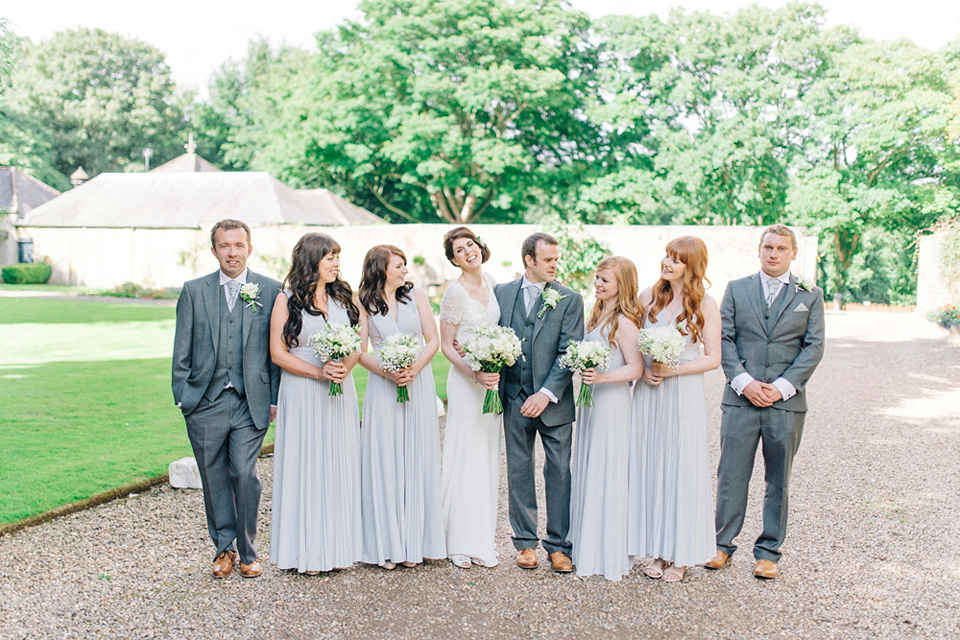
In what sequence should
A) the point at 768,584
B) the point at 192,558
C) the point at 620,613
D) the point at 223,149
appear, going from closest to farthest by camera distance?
the point at 620,613
the point at 768,584
the point at 192,558
the point at 223,149

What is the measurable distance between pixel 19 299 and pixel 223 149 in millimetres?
29021

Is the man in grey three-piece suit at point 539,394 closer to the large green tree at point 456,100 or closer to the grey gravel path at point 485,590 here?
the grey gravel path at point 485,590

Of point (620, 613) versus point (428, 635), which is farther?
point (620, 613)

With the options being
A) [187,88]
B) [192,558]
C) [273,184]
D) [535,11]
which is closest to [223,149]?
[187,88]

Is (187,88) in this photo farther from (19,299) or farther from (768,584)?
(768,584)

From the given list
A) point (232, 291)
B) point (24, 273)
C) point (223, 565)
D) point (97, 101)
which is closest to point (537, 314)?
point (232, 291)

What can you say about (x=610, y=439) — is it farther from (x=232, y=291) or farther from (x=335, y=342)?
(x=232, y=291)

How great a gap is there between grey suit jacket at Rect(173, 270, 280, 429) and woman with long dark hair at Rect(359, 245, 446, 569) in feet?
2.06

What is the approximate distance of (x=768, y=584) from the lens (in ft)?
15.2

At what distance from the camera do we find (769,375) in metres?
4.77

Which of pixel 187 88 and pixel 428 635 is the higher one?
pixel 187 88

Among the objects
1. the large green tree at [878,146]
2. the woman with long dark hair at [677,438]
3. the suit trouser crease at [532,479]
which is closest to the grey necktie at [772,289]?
the woman with long dark hair at [677,438]

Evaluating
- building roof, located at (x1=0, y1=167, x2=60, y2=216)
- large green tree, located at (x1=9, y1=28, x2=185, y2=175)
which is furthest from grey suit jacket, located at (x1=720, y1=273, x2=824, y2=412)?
large green tree, located at (x1=9, y1=28, x2=185, y2=175)

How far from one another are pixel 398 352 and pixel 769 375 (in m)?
2.28
